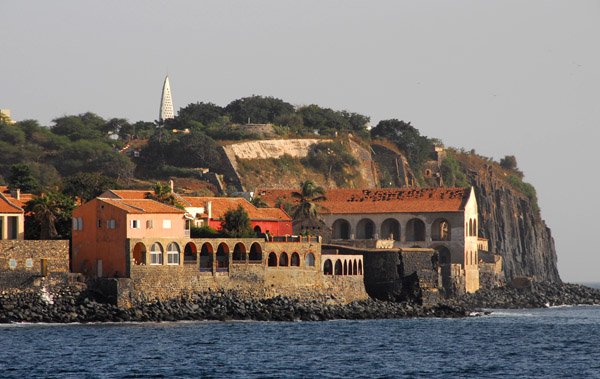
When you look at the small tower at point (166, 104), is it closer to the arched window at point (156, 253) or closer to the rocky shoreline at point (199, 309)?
the rocky shoreline at point (199, 309)

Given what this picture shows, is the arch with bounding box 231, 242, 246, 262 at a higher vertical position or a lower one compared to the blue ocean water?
higher

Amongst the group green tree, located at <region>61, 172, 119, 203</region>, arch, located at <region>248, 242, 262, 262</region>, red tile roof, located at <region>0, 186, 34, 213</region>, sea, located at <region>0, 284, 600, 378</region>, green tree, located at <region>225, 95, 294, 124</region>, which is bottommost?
sea, located at <region>0, 284, 600, 378</region>

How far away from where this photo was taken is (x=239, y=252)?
70.1m

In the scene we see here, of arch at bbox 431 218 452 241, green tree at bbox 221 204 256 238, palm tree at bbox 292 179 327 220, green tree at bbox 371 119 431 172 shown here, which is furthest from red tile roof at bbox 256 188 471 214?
green tree at bbox 371 119 431 172

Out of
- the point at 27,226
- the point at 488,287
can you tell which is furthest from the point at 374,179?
the point at 27,226

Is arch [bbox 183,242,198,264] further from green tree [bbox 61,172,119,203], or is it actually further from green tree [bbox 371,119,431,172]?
green tree [bbox 371,119,431,172]

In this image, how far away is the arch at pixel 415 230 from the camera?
303 ft

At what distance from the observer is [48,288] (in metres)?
60.8

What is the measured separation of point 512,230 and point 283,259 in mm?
66717

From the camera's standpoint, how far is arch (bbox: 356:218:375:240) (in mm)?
93250

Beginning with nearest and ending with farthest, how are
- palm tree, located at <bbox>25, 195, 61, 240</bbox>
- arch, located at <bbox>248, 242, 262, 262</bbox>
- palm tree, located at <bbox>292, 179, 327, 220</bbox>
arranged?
1. palm tree, located at <bbox>25, 195, 61, 240</bbox>
2. arch, located at <bbox>248, 242, 262, 262</bbox>
3. palm tree, located at <bbox>292, 179, 327, 220</bbox>

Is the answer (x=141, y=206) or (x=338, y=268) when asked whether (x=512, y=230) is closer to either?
(x=338, y=268)

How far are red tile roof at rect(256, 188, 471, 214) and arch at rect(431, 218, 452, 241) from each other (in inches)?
63.3

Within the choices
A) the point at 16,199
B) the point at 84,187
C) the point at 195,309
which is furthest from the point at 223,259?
the point at 16,199
